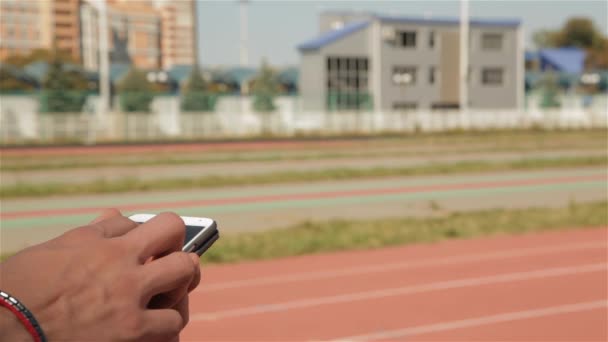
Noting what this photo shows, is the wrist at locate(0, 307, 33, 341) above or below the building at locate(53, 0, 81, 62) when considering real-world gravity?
below

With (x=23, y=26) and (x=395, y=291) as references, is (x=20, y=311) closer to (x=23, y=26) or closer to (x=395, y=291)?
(x=395, y=291)

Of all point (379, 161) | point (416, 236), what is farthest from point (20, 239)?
point (379, 161)

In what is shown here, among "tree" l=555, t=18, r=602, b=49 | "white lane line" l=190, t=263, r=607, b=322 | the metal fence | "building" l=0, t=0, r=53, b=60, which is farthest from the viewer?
"building" l=0, t=0, r=53, b=60

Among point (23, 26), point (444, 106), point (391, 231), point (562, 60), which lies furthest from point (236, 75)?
point (23, 26)

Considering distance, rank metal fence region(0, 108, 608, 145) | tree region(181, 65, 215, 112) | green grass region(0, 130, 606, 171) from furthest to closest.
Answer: tree region(181, 65, 215, 112), metal fence region(0, 108, 608, 145), green grass region(0, 130, 606, 171)

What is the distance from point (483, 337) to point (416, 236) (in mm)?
5410

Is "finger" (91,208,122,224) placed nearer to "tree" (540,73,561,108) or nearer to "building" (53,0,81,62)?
"tree" (540,73,561,108)

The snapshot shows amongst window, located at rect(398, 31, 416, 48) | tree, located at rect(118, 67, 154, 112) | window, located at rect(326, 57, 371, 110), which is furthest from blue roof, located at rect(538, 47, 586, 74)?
tree, located at rect(118, 67, 154, 112)

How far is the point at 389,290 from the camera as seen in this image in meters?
8.92

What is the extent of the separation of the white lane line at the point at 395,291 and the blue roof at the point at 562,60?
70308 mm

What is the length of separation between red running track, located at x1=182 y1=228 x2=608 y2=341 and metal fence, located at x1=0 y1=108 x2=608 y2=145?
32807 millimetres

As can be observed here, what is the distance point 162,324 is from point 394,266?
928 centimetres

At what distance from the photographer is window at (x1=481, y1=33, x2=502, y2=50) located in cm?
6147

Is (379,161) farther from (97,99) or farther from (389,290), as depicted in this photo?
(97,99)
